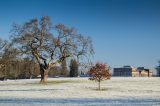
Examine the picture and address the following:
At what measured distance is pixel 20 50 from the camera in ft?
Result: 213

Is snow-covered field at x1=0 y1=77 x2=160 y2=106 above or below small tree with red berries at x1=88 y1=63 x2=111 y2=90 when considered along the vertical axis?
below

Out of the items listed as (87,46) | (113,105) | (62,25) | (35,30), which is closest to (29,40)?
(35,30)

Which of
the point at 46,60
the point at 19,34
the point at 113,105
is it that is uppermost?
the point at 19,34

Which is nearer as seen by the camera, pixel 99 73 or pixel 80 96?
pixel 80 96

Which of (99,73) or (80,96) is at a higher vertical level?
(99,73)

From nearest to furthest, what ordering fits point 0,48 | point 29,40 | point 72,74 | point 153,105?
point 153,105 → point 29,40 → point 0,48 → point 72,74

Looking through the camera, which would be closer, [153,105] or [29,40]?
[153,105]

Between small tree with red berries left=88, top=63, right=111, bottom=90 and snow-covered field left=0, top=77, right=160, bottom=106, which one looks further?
small tree with red berries left=88, top=63, right=111, bottom=90

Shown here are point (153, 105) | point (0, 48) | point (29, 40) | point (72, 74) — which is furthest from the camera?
point (72, 74)

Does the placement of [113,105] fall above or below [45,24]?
below

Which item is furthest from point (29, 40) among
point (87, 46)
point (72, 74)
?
point (72, 74)

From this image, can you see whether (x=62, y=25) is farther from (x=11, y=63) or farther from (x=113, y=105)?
(x=113, y=105)

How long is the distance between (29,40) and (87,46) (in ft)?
34.5

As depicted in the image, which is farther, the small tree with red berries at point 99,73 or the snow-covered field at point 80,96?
the small tree with red berries at point 99,73
